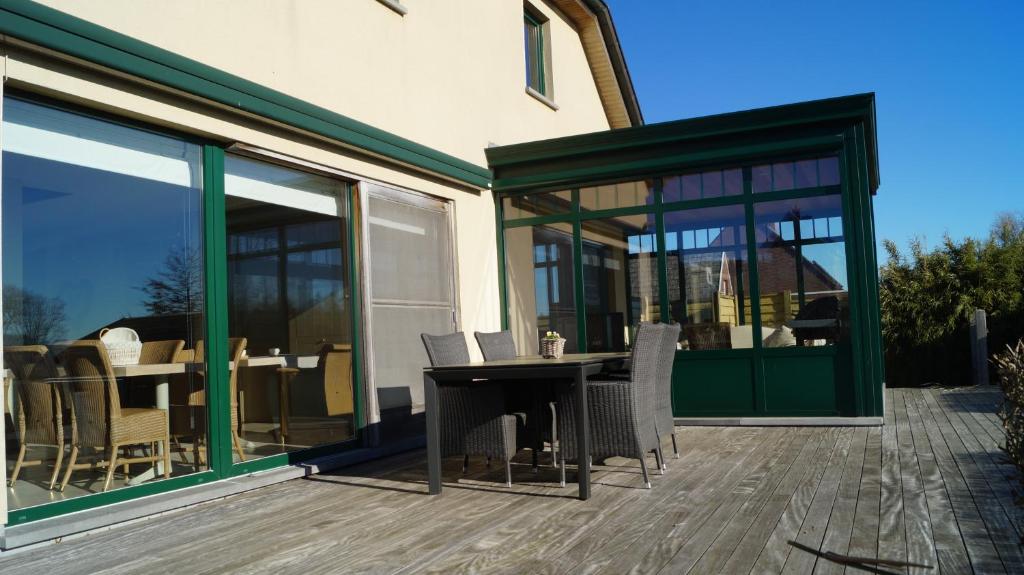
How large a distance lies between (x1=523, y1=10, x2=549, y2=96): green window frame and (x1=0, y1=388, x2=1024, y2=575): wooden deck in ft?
19.4

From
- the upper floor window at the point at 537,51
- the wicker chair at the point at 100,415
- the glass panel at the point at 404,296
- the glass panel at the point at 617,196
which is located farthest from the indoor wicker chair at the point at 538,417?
the upper floor window at the point at 537,51

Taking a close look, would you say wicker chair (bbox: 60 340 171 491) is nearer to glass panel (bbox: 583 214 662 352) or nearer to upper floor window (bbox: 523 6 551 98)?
glass panel (bbox: 583 214 662 352)

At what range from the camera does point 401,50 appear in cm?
668

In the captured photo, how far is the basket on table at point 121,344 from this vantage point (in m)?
4.08

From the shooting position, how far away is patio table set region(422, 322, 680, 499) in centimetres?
426

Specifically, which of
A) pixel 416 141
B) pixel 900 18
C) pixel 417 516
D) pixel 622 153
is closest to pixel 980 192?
pixel 900 18

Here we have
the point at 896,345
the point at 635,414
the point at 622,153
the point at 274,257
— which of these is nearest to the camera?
the point at 635,414

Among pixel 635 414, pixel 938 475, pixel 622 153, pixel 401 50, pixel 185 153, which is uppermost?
pixel 401 50

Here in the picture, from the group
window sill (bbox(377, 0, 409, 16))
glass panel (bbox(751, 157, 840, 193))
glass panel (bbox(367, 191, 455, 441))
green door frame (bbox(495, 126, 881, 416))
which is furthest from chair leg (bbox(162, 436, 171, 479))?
glass panel (bbox(751, 157, 840, 193))

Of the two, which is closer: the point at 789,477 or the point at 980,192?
the point at 789,477

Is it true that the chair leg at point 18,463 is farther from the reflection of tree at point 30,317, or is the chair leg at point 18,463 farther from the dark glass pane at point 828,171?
the dark glass pane at point 828,171

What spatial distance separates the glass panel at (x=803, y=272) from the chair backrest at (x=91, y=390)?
5.35m

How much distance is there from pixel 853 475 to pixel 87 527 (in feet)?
13.7

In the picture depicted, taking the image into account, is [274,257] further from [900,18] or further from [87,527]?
[900,18]
